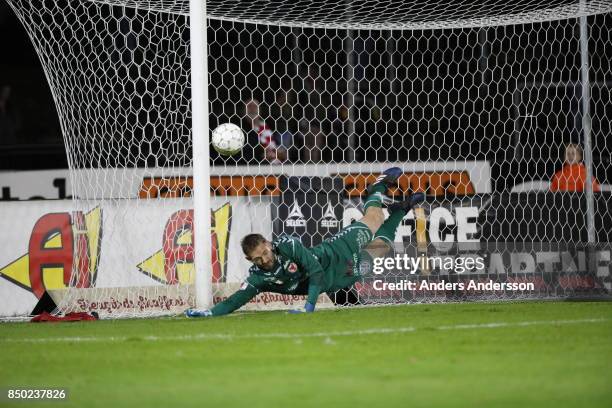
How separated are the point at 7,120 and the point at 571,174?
23.9 ft

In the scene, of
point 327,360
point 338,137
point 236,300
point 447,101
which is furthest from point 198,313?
point 447,101

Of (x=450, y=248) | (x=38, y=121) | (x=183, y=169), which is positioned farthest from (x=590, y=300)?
(x=38, y=121)

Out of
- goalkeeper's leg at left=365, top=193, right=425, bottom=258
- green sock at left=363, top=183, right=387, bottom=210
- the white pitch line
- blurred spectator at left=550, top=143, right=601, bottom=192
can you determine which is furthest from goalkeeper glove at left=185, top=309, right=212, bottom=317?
blurred spectator at left=550, top=143, right=601, bottom=192

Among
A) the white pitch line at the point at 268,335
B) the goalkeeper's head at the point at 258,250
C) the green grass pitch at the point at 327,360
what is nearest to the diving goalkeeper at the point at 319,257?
the goalkeeper's head at the point at 258,250

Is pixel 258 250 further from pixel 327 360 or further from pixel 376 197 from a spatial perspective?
pixel 327 360

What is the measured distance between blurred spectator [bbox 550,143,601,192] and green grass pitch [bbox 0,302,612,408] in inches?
91.9

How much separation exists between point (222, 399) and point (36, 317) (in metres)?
4.74

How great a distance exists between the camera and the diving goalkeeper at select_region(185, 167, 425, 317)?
8.70 m

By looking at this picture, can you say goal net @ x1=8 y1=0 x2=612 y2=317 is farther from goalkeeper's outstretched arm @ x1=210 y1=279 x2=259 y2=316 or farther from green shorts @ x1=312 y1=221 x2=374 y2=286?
goalkeeper's outstretched arm @ x1=210 y1=279 x2=259 y2=316

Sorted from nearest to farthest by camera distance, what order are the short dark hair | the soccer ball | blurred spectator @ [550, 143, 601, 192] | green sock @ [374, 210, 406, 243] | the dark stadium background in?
the short dark hair → the soccer ball → green sock @ [374, 210, 406, 243] → blurred spectator @ [550, 143, 601, 192] → the dark stadium background

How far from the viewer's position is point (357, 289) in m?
10.0

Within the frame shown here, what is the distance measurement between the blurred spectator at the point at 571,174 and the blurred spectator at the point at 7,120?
272 inches

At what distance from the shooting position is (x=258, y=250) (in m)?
8.54

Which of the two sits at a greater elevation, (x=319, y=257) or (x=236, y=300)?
(x=319, y=257)
